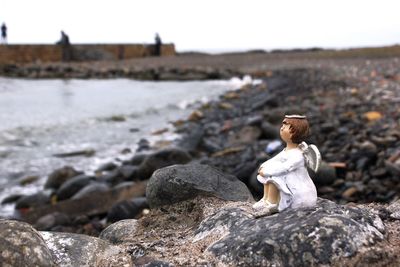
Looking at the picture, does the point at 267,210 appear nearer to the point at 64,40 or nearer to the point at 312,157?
the point at 312,157

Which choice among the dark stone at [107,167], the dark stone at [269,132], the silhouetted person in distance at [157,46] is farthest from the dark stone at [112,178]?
the silhouetted person in distance at [157,46]

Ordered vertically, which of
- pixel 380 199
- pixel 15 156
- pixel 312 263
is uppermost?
pixel 312 263

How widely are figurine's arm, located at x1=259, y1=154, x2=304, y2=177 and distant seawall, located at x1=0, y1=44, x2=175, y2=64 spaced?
42.0 m

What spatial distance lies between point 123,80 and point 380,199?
28431 millimetres

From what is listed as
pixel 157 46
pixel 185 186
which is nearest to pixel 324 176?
pixel 185 186

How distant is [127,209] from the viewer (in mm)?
6492

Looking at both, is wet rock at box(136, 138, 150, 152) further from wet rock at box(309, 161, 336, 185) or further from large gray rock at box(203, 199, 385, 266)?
large gray rock at box(203, 199, 385, 266)

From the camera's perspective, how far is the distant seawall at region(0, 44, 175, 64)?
41562 millimetres

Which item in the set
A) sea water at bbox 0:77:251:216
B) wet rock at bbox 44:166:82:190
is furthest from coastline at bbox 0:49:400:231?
sea water at bbox 0:77:251:216

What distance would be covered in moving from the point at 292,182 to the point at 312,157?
0.18 metres

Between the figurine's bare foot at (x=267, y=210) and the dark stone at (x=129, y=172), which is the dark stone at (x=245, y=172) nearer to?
the dark stone at (x=129, y=172)

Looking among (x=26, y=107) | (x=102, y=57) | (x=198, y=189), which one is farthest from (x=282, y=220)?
(x=102, y=57)

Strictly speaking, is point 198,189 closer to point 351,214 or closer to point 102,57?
point 351,214

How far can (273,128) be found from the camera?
1078 centimetres
